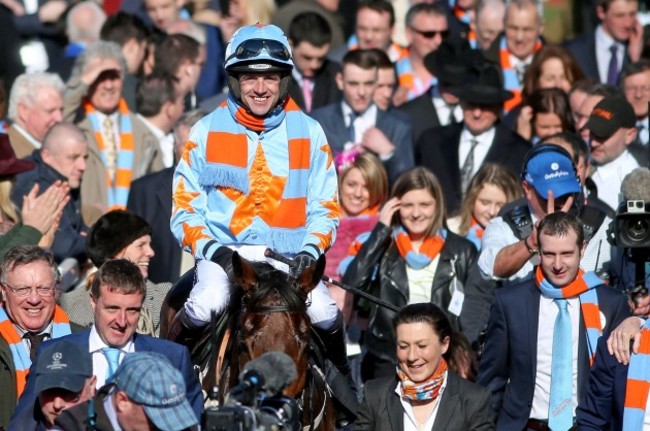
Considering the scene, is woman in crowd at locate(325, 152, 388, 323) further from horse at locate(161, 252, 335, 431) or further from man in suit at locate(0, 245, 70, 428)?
horse at locate(161, 252, 335, 431)

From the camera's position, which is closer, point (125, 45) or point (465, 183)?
point (465, 183)

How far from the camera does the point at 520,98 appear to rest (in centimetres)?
1481

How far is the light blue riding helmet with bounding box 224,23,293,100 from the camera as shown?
922 centimetres

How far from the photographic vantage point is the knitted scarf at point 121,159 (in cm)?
1362

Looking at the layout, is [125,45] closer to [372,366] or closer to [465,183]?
[465,183]

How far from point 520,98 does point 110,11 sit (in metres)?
4.62

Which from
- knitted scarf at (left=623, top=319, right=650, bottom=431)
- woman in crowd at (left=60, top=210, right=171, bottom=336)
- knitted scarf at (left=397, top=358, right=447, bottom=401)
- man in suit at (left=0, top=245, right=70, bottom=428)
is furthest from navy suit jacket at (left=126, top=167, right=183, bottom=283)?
knitted scarf at (left=623, top=319, right=650, bottom=431)

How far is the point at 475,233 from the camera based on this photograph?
474 inches

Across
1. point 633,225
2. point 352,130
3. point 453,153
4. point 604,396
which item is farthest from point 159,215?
point 604,396

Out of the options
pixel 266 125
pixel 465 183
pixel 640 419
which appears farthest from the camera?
pixel 465 183

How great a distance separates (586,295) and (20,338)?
326 cm

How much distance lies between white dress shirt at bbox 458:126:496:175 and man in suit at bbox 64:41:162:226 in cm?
255

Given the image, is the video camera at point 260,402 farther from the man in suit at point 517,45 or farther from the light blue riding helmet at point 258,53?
the man in suit at point 517,45

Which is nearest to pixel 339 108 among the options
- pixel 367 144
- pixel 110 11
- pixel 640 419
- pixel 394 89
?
pixel 367 144
